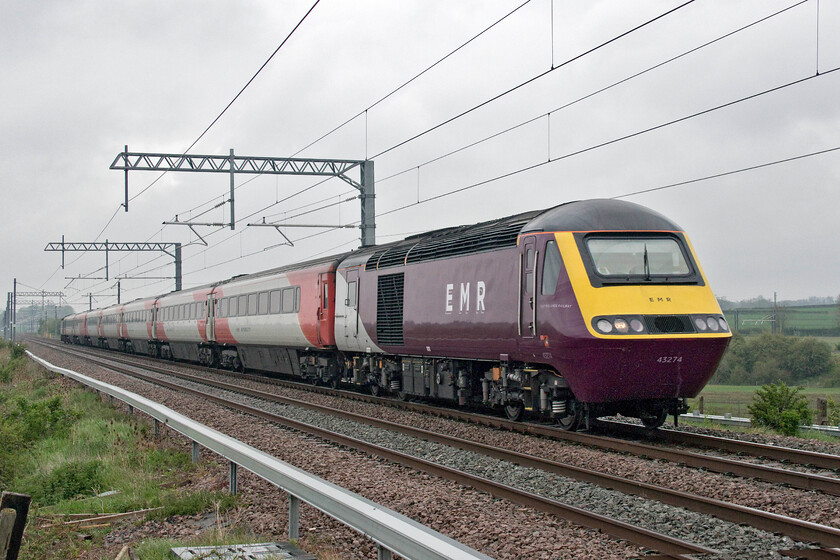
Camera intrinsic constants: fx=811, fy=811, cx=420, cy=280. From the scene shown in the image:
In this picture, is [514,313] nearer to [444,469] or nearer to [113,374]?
[444,469]

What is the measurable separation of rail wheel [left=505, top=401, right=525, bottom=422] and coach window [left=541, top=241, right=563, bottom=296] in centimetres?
250

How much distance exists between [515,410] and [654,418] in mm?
2311

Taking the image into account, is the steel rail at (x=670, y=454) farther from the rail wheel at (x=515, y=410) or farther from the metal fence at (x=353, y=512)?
the metal fence at (x=353, y=512)

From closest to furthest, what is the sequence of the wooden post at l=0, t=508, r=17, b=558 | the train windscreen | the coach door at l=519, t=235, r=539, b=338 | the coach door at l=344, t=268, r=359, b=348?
the wooden post at l=0, t=508, r=17, b=558
the train windscreen
the coach door at l=519, t=235, r=539, b=338
the coach door at l=344, t=268, r=359, b=348

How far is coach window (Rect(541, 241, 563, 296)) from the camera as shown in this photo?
11.4 meters

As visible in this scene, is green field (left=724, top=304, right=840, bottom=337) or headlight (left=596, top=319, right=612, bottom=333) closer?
headlight (left=596, top=319, right=612, bottom=333)

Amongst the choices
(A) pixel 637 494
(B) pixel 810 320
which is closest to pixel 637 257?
(A) pixel 637 494

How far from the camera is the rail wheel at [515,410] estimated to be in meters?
13.3

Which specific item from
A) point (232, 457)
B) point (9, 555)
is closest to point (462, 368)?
point (232, 457)

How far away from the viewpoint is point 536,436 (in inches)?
474

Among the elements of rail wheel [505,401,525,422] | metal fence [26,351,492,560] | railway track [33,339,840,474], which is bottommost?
railway track [33,339,840,474]

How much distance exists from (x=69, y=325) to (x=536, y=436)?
75383 millimetres

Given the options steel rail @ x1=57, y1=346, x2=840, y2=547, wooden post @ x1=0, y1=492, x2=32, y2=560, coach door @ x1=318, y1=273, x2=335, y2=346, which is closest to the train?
coach door @ x1=318, y1=273, x2=335, y2=346

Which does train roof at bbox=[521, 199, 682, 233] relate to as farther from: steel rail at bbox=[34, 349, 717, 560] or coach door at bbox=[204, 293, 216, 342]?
coach door at bbox=[204, 293, 216, 342]
